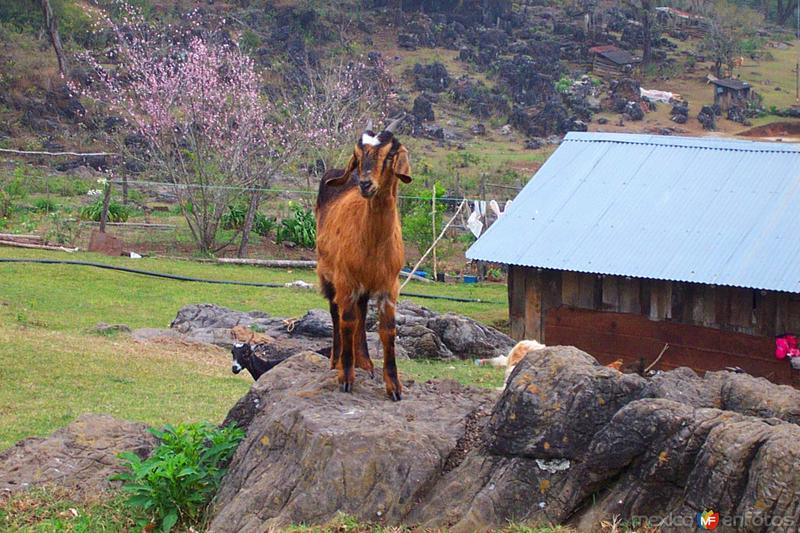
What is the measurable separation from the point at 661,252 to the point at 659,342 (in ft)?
4.44

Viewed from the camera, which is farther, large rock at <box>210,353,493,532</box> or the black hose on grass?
the black hose on grass

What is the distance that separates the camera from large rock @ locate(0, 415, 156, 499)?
756cm

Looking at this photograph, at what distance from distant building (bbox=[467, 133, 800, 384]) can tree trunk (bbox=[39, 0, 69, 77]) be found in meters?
32.2

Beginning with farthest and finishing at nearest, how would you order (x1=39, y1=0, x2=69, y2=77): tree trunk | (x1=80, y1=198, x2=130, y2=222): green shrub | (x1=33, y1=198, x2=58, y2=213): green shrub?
(x1=39, y1=0, x2=69, y2=77): tree trunk < (x1=33, y1=198, x2=58, y2=213): green shrub < (x1=80, y1=198, x2=130, y2=222): green shrub

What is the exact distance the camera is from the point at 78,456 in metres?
8.00

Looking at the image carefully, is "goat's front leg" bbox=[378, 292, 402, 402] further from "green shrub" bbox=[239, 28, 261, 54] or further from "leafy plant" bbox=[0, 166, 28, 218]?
"green shrub" bbox=[239, 28, 261, 54]

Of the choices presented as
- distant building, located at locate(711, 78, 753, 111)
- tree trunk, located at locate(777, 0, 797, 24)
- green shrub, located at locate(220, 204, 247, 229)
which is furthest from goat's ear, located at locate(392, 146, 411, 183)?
tree trunk, located at locate(777, 0, 797, 24)

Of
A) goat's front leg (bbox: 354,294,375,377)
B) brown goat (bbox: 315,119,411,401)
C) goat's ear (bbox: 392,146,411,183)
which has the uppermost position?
goat's ear (bbox: 392,146,411,183)

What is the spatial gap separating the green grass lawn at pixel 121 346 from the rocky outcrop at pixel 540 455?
374 centimetres

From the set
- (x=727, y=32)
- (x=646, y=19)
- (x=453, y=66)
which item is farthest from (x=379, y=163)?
(x=727, y=32)

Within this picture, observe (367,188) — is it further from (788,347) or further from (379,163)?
(788,347)

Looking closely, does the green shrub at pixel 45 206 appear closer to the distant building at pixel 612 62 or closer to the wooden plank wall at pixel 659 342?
the wooden plank wall at pixel 659 342

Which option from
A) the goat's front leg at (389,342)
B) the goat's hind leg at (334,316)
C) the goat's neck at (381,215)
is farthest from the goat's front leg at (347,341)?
the goat's neck at (381,215)

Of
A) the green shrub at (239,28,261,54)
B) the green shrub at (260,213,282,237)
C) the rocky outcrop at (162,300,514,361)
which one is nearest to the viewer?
the rocky outcrop at (162,300,514,361)
